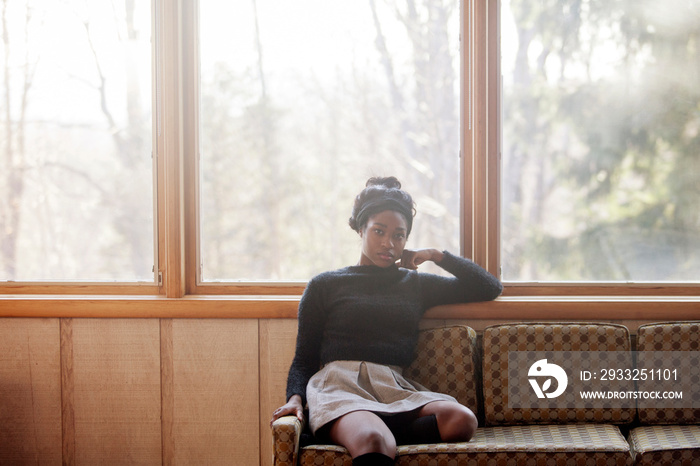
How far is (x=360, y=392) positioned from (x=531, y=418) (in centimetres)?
64

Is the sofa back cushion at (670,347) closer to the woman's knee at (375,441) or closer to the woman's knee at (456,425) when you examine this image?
the woman's knee at (456,425)

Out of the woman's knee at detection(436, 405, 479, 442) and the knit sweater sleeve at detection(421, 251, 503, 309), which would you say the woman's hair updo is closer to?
the knit sweater sleeve at detection(421, 251, 503, 309)

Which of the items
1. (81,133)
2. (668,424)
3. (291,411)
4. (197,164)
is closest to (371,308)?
(291,411)

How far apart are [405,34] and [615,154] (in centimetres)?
102

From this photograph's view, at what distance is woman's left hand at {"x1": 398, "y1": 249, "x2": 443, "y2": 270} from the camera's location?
2.23m

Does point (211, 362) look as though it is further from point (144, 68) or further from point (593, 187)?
point (593, 187)

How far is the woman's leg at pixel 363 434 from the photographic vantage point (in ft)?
5.41

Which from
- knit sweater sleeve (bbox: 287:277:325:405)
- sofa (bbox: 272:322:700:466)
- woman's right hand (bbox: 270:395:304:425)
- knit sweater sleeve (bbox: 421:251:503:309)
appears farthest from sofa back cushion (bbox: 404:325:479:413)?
woman's right hand (bbox: 270:395:304:425)

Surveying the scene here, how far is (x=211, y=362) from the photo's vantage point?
238cm

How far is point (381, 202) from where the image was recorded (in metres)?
2.17

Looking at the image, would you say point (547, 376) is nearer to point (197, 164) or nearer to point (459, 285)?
point (459, 285)

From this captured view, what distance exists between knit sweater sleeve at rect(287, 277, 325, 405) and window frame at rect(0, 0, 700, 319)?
285 millimetres

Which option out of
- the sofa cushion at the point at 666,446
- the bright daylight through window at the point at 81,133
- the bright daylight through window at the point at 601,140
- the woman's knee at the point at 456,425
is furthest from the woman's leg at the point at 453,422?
the bright daylight through window at the point at 81,133

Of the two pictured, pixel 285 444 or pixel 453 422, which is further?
pixel 453 422
